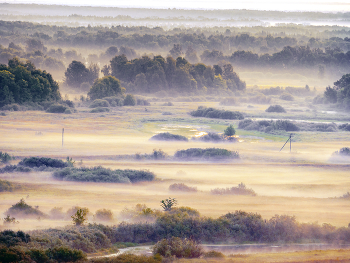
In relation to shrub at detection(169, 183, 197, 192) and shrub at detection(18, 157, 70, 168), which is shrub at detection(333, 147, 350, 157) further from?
shrub at detection(18, 157, 70, 168)

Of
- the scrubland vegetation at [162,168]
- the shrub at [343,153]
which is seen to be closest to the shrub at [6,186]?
the scrubland vegetation at [162,168]

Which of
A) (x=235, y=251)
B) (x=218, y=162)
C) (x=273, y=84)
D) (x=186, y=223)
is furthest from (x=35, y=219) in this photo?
(x=273, y=84)

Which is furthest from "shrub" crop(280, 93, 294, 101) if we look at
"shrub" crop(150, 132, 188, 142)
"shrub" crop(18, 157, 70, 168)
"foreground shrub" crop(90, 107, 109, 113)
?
"shrub" crop(18, 157, 70, 168)

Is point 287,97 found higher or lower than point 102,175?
higher

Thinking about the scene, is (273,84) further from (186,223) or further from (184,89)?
(186,223)

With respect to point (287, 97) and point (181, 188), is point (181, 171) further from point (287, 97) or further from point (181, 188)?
point (287, 97)

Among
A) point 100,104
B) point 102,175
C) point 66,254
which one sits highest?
point 100,104

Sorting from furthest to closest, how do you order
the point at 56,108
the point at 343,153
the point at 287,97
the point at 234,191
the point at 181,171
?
the point at 287,97
the point at 56,108
the point at 343,153
the point at 181,171
the point at 234,191

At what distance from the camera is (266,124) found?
32406mm

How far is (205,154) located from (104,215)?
980 cm

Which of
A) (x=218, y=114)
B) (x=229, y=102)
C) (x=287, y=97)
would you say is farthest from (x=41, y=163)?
(x=287, y=97)

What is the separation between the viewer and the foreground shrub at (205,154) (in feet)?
69.3

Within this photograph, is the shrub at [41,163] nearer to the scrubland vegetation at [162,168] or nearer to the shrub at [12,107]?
the scrubland vegetation at [162,168]

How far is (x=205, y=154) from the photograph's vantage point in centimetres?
2128
